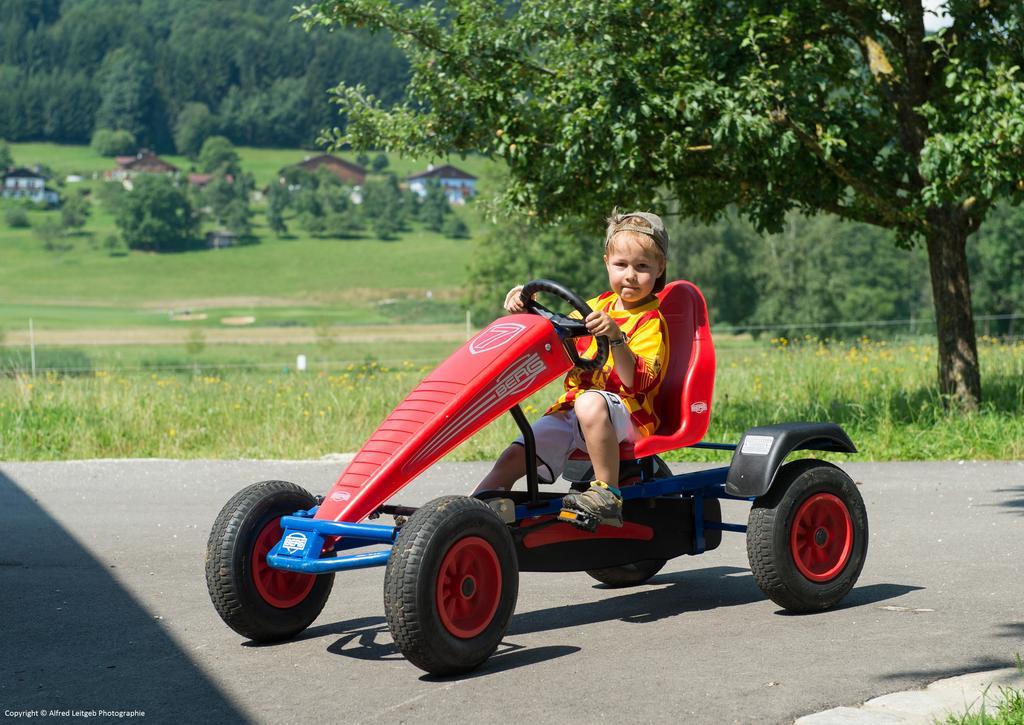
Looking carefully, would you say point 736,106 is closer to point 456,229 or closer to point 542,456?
point 542,456

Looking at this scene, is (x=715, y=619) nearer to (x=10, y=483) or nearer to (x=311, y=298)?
(x=10, y=483)

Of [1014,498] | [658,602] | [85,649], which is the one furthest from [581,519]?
[1014,498]

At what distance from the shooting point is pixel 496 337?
211 inches

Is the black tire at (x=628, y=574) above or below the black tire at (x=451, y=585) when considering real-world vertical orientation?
below

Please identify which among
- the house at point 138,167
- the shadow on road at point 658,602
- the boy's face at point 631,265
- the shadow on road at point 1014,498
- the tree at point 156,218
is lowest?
the shadow on road at point 1014,498

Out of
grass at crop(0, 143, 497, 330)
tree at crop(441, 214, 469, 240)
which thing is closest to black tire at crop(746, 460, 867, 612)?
grass at crop(0, 143, 497, 330)

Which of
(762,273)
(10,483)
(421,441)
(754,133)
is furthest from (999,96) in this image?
(762,273)

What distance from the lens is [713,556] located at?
721 centimetres

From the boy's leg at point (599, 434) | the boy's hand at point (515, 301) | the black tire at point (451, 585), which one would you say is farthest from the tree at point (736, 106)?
the black tire at point (451, 585)

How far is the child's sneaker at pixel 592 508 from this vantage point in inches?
203

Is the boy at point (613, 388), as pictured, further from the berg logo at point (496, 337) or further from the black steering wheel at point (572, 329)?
the berg logo at point (496, 337)

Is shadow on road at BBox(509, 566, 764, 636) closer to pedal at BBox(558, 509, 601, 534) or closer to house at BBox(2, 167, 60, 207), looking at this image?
pedal at BBox(558, 509, 601, 534)

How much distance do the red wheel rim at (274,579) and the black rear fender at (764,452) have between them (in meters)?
1.86

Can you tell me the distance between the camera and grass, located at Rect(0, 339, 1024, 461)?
37.4 ft
